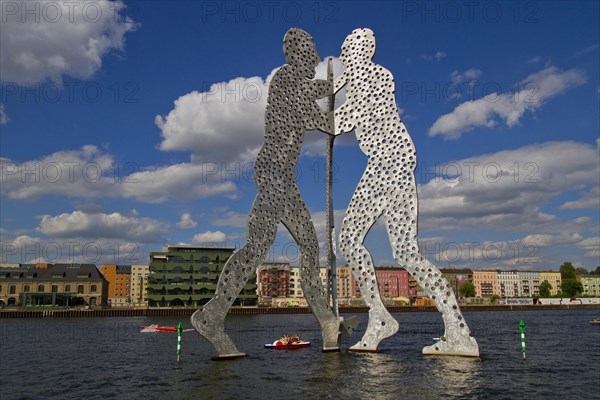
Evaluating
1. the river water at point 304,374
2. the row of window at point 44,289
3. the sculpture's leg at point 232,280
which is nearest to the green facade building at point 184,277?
the row of window at point 44,289

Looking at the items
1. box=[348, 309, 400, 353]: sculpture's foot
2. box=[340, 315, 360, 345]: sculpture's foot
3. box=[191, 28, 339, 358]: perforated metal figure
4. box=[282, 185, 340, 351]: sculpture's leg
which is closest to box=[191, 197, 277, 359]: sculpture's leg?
box=[191, 28, 339, 358]: perforated metal figure

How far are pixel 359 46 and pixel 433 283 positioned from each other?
11404 mm

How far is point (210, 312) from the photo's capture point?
2080 cm

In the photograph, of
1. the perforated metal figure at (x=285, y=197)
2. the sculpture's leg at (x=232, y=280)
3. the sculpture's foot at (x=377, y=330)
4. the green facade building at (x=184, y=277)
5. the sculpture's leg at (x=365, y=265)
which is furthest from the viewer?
the green facade building at (x=184, y=277)

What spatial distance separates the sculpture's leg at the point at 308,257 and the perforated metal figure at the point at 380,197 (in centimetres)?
144

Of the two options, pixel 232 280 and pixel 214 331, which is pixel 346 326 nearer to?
pixel 232 280

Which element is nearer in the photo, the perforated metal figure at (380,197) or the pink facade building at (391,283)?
the perforated metal figure at (380,197)

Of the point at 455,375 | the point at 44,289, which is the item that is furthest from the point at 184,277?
the point at 455,375

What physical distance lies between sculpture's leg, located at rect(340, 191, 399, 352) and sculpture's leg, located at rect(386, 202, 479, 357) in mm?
1146

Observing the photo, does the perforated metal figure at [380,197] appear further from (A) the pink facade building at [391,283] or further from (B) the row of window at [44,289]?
(A) the pink facade building at [391,283]

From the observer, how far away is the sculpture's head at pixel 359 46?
26.0m

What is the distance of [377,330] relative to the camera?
2453 centimetres

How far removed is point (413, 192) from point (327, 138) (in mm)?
5219

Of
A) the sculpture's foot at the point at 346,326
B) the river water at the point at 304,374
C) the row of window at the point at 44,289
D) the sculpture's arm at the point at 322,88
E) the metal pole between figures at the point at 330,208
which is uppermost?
the sculpture's arm at the point at 322,88
